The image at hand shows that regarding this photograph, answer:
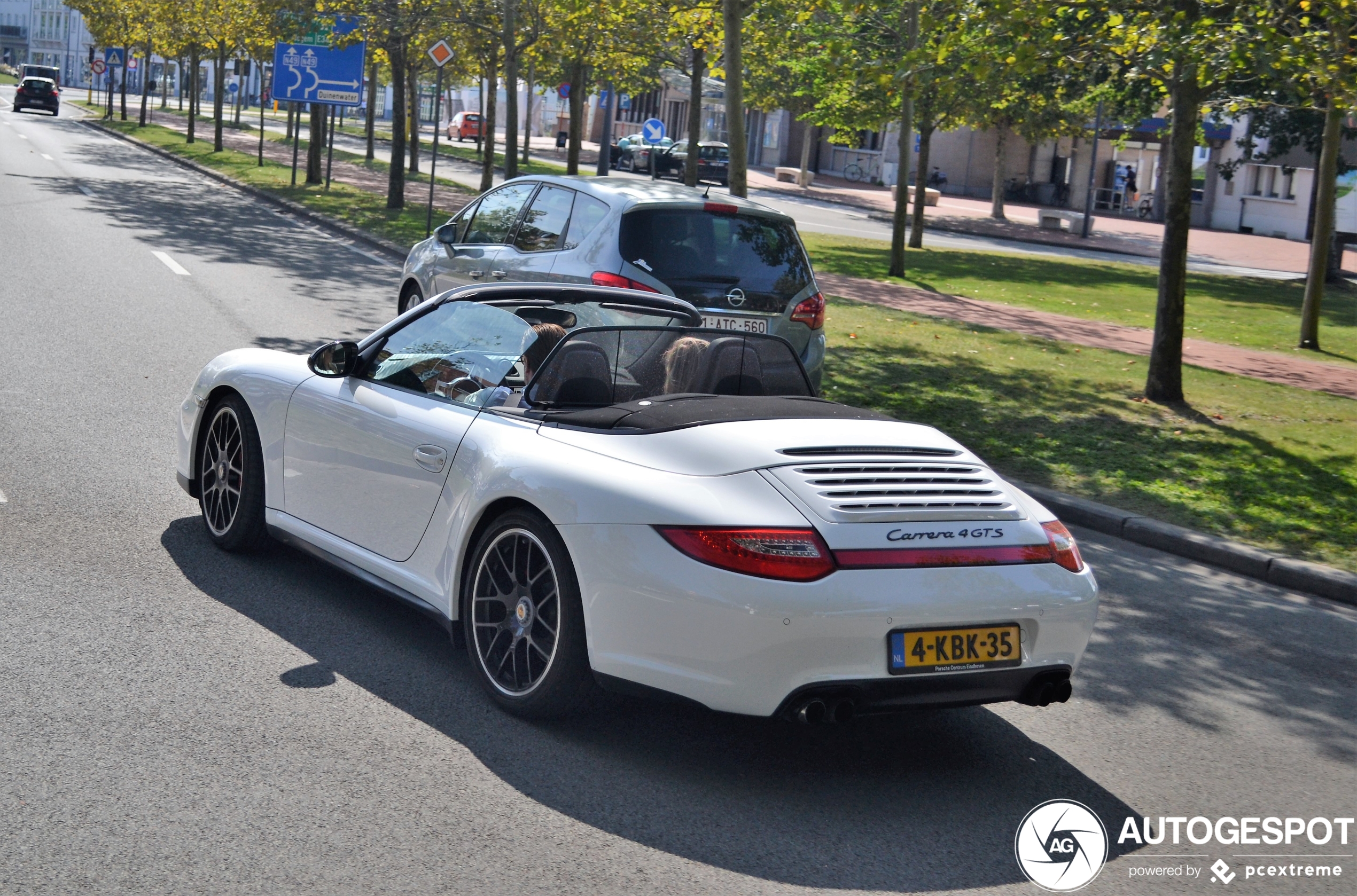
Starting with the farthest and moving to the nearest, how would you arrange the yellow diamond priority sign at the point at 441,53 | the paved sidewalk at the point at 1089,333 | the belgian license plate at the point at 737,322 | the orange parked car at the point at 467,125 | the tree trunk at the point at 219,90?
the orange parked car at the point at 467,125, the tree trunk at the point at 219,90, the yellow diamond priority sign at the point at 441,53, the paved sidewalk at the point at 1089,333, the belgian license plate at the point at 737,322

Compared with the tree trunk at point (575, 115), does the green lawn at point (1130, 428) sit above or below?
below

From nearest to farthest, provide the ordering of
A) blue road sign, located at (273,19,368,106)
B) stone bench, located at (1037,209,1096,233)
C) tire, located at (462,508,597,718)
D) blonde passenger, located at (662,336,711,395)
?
tire, located at (462,508,597,718) → blonde passenger, located at (662,336,711,395) → blue road sign, located at (273,19,368,106) → stone bench, located at (1037,209,1096,233)

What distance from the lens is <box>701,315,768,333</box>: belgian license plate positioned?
31.6ft

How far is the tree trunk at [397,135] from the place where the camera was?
28.1 meters

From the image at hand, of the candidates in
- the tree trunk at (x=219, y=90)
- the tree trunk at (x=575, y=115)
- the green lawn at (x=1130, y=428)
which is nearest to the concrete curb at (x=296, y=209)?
the tree trunk at (x=219, y=90)

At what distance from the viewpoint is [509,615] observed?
15.7 ft

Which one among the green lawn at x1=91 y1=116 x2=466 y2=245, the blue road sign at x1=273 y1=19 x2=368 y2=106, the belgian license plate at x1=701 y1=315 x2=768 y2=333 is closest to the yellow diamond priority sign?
the green lawn at x1=91 y1=116 x2=466 y2=245

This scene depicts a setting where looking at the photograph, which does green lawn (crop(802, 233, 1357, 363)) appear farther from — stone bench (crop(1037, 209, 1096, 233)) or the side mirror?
the side mirror

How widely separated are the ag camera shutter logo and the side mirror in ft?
10.2

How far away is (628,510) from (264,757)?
1273 mm

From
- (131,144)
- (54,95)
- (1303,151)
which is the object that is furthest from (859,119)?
(54,95)

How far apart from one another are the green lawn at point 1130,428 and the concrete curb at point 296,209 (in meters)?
7.66

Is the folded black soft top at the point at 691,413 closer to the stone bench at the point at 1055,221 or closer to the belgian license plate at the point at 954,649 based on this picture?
the belgian license plate at the point at 954,649

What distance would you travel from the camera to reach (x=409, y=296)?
1313 centimetres
